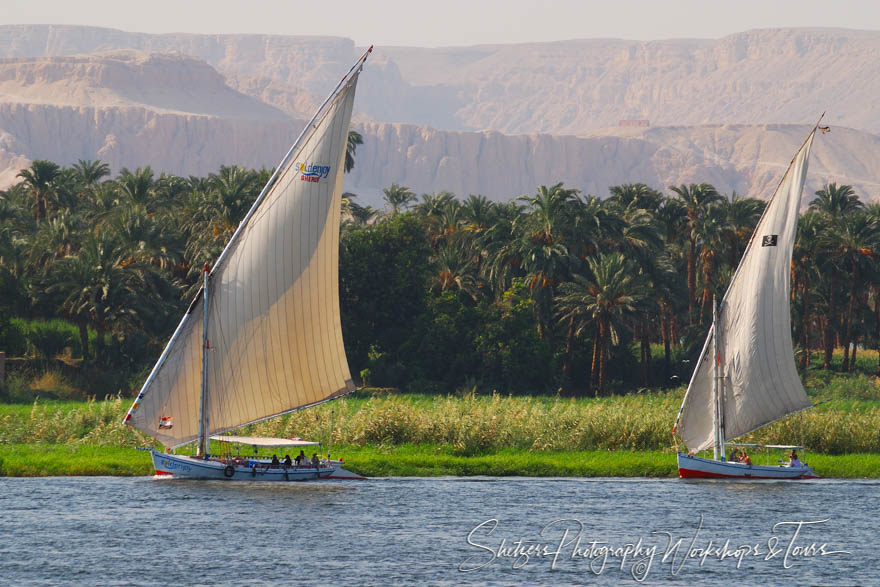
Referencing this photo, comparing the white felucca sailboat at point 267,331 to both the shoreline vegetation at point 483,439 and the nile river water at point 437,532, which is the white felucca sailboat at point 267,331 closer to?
the nile river water at point 437,532

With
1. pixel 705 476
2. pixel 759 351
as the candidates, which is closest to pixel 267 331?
pixel 705 476

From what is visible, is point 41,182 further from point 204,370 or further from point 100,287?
point 204,370

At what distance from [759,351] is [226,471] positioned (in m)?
20.3

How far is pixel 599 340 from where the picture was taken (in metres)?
85.8

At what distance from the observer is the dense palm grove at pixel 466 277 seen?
8050 centimetres

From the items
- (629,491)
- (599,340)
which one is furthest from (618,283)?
(629,491)

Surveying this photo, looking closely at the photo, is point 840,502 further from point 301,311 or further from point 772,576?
point 301,311

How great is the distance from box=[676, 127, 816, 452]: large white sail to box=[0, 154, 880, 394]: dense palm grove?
102ft

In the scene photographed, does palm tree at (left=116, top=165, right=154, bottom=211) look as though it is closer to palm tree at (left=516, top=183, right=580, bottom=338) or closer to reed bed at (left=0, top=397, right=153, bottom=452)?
palm tree at (left=516, top=183, right=580, bottom=338)

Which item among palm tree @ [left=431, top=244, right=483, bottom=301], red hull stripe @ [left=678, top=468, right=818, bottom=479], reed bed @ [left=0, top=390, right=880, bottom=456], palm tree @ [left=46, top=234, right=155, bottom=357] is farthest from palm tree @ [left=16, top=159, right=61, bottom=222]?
red hull stripe @ [left=678, top=468, right=818, bottom=479]

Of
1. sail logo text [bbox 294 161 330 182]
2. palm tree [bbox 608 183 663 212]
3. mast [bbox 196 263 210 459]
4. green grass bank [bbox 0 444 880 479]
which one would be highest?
palm tree [bbox 608 183 663 212]

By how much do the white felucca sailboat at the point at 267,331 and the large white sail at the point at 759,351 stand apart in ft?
46.8

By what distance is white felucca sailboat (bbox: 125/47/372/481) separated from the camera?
43.8m

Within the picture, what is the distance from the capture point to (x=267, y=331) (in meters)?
44.4
